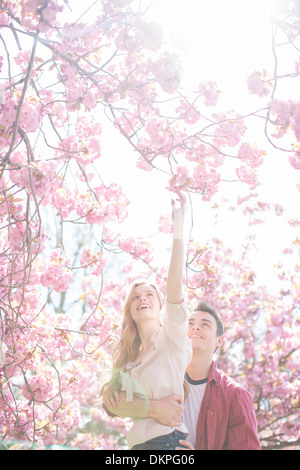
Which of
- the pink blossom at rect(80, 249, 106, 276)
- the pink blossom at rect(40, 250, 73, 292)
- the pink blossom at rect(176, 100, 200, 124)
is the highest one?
the pink blossom at rect(176, 100, 200, 124)

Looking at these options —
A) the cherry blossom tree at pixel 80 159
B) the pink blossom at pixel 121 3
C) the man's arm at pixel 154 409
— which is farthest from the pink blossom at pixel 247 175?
the man's arm at pixel 154 409

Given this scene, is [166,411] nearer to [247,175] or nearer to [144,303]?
[144,303]

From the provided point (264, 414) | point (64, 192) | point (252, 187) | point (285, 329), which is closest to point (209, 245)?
point (252, 187)

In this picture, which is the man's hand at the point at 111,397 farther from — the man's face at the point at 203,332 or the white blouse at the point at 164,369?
the man's face at the point at 203,332

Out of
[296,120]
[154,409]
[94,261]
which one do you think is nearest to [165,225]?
[94,261]

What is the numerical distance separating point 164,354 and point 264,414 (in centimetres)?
383

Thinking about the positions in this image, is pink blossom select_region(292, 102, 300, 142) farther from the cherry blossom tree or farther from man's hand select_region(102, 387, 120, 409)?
man's hand select_region(102, 387, 120, 409)

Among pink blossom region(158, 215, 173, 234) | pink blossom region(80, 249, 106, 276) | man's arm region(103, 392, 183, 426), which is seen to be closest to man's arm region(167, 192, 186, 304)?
man's arm region(103, 392, 183, 426)

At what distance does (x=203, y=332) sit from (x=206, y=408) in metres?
0.45

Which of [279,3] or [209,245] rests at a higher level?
[279,3]

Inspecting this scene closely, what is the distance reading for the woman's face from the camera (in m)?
2.34

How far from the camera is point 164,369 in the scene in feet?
6.66

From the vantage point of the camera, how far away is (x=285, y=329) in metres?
6.34
